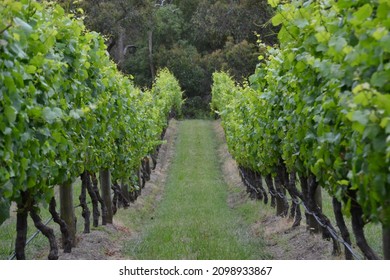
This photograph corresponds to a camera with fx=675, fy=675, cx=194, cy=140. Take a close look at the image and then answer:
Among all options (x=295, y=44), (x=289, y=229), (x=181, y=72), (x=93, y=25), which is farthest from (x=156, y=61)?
(x=295, y=44)

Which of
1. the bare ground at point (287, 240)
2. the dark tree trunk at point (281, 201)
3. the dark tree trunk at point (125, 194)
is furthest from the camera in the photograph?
the dark tree trunk at point (125, 194)

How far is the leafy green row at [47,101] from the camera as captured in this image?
16.8 feet

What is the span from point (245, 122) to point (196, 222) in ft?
7.46

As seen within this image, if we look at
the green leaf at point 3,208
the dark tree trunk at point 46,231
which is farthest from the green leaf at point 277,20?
the dark tree trunk at point 46,231

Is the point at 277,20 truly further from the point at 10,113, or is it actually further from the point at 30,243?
the point at 30,243

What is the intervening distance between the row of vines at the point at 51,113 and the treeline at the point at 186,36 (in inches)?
988

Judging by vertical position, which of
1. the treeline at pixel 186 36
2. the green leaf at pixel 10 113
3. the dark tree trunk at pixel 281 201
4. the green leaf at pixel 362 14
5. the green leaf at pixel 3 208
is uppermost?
the treeline at pixel 186 36

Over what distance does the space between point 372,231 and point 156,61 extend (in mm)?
40515

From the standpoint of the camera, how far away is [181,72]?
48.5m

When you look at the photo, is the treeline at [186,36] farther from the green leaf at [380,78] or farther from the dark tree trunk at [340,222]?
the green leaf at [380,78]

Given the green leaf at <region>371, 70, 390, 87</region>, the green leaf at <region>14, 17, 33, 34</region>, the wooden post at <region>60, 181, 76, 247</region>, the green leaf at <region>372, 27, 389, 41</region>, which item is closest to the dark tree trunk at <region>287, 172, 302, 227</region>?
the wooden post at <region>60, 181, 76, 247</region>

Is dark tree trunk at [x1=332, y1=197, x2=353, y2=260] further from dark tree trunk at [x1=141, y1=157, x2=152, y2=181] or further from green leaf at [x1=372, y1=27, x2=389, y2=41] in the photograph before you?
dark tree trunk at [x1=141, y1=157, x2=152, y2=181]

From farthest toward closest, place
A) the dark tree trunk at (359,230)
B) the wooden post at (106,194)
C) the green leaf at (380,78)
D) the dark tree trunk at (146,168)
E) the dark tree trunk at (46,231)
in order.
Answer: the dark tree trunk at (146,168) < the wooden post at (106,194) < the dark tree trunk at (46,231) < the dark tree trunk at (359,230) < the green leaf at (380,78)

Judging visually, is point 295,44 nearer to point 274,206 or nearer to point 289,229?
point 289,229
